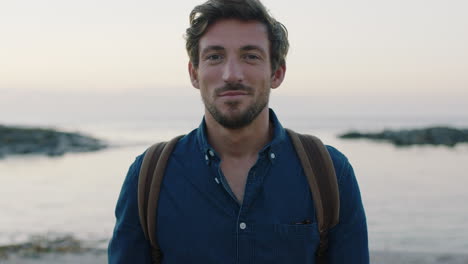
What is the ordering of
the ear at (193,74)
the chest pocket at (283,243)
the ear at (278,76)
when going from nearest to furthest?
the chest pocket at (283,243) → the ear at (278,76) → the ear at (193,74)

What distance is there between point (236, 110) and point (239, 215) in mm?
558

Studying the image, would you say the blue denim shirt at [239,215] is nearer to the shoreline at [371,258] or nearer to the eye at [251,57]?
the eye at [251,57]

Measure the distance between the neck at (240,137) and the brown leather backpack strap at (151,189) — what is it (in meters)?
0.28

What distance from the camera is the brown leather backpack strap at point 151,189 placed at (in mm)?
2744

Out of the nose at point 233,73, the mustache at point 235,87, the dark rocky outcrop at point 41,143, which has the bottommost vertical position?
the mustache at point 235,87

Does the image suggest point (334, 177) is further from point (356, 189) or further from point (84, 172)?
point (84, 172)

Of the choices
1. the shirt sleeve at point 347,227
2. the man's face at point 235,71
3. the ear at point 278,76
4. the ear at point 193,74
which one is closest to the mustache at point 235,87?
the man's face at point 235,71

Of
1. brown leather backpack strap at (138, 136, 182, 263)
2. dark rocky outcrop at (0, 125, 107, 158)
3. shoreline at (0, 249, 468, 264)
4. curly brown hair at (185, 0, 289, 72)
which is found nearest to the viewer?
brown leather backpack strap at (138, 136, 182, 263)

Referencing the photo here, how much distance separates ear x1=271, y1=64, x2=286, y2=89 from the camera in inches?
119

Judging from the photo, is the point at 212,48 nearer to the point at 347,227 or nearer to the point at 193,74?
the point at 193,74

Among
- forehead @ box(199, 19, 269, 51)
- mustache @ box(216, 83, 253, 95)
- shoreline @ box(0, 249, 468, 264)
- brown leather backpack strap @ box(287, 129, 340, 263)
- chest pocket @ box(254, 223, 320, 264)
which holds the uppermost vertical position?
forehead @ box(199, 19, 269, 51)

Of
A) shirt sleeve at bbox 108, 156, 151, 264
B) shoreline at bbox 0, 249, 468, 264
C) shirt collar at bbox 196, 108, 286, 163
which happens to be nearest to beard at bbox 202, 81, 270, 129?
shirt collar at bbox 196, 108, 286, 163

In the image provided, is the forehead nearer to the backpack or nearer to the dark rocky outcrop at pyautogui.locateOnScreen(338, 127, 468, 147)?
the backpack

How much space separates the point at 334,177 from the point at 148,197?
99cm
